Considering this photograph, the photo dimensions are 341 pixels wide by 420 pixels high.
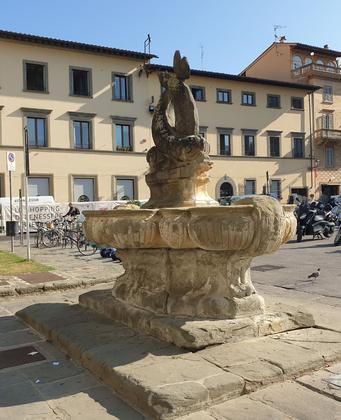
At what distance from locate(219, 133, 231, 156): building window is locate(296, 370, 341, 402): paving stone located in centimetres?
3378

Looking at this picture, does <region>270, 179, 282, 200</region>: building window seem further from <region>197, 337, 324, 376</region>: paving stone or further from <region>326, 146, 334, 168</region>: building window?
<region>197, 337, 324, 376</region>: paving stone

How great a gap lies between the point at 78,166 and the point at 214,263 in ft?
90.7

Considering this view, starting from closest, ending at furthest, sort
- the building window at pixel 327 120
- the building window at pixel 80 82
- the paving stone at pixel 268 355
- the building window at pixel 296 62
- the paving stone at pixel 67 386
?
1. the paving stone at pixel 67 386
2. the paving stone at pixel 268 355
3. the building window at pixel 80 82
4. the building window at pixel 327 120
5. the building window at pixel 296 62

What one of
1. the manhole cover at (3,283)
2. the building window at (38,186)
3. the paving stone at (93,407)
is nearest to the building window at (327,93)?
the building window at (38,186)

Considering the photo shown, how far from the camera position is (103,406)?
305cm

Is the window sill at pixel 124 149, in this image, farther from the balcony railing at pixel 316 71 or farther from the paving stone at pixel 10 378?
the paving stone at pixel 10 378

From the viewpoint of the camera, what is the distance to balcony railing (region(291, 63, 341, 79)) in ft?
137

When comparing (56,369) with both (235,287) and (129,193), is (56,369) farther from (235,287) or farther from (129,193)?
(129,193)

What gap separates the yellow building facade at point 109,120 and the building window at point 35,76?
0.06 meters

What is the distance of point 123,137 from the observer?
32688 mm

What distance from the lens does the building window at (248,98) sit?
37500 mm

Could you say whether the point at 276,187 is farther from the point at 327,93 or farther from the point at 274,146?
the point at 327,93

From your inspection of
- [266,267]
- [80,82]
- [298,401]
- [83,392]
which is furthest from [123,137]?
[298,401]

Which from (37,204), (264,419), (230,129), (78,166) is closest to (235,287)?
(264,419)
